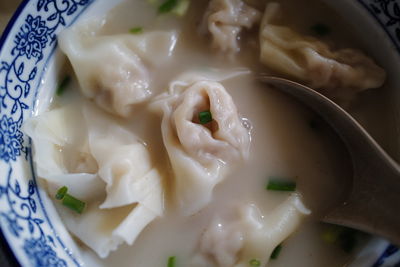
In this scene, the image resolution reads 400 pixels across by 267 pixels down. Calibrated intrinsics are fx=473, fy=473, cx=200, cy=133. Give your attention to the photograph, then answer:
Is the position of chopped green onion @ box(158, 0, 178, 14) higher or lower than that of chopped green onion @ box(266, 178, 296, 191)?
higher

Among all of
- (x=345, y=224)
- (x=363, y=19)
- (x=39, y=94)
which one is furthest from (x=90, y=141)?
(x=363, y=19)

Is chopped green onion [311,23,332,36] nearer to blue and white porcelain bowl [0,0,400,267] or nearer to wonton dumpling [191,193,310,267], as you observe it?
blue and white porcelain bowl [0,0,400,267]

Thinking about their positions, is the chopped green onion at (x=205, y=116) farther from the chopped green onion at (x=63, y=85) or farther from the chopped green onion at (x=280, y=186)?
the chopped green onion at (x=63, y=85)

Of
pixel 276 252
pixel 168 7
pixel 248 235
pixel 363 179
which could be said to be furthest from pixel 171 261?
pixel 168 7

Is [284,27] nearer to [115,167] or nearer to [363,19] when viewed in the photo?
[363,19]

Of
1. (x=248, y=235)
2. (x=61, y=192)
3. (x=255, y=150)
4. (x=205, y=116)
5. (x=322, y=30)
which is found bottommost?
(x=248, y=235)

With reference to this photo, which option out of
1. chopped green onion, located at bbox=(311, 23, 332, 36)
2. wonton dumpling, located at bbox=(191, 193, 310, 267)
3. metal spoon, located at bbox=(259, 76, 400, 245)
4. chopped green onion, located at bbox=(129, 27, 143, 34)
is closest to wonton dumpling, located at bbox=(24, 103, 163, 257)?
wonton dumpling, located at bbox=(191, 193, 310, 267)

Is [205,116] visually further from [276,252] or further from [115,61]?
[276,252]
